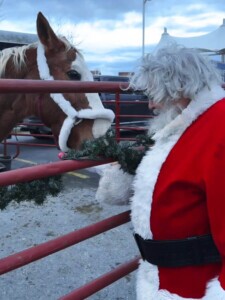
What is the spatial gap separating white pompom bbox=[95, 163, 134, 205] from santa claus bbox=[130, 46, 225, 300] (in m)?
0.29

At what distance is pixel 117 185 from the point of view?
1839 mm

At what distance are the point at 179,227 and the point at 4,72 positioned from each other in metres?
2.04

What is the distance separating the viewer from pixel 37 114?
2979mm

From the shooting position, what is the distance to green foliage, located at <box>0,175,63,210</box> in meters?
1.71

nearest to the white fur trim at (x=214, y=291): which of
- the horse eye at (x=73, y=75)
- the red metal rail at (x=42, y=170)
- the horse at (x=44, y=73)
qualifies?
the red metal rail at (x=42, y=170)

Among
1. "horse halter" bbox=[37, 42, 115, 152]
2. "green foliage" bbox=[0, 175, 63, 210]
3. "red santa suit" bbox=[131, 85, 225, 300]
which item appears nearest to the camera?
"red santa suit" bbox=[131, 85, 225, 300]

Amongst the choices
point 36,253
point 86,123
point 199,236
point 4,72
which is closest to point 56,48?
point 4,72

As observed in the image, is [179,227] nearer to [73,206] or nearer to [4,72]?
[4,72]

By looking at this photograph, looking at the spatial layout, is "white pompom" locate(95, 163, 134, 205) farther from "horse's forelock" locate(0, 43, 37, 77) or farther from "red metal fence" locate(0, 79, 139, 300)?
"horse's forelock" locate(0, 43, 37, 77)

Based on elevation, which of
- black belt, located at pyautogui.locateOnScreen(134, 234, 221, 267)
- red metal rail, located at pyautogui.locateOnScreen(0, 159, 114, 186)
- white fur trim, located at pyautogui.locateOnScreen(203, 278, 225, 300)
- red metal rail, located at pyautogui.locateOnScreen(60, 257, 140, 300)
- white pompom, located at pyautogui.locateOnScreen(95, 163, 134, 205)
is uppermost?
red metal rail, located at pyautogui.locateOnScreen(0, 159, 114, 186)

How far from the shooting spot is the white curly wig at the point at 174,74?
135 cm

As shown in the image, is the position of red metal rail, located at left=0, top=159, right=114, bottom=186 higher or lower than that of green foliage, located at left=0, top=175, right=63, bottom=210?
higher

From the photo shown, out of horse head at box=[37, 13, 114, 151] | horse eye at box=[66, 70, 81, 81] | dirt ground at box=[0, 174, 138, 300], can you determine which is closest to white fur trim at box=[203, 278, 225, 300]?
dirt ground at box=[0, 174, 138, 300]

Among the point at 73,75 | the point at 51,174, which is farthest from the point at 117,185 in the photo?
the point at 73,75
